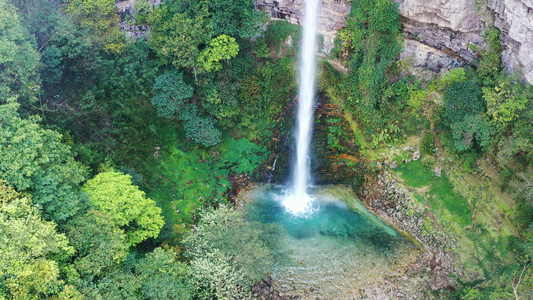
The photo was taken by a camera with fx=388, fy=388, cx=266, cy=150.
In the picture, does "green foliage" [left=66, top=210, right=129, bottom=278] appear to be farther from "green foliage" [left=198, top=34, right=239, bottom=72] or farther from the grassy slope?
the grassy slope

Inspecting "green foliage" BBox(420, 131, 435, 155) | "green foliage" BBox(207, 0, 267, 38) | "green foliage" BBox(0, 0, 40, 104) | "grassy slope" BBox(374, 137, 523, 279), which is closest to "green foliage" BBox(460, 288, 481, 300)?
"grassy slope" BBox(374, 137, 523, 279)

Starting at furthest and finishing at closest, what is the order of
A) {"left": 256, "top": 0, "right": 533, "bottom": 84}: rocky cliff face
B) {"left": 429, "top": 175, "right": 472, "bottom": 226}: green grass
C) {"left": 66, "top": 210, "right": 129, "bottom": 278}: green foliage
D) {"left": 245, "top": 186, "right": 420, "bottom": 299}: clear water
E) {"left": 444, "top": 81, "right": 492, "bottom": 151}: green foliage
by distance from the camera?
{"left": 429, "top": 175, "right": 472, "bottom": 226}: green grass → {"left": 444, "top": 81, "right": 492, "bottom": 151}: green foliage → {"left": 245, "top": 186, "right": 420, "bottom": 299}: clear water → {"left": 256, "top": 0, "right": 533, "bottom": 84}: rocky cliff face → {"left": 66, "top": 210, "right": 129, "bottom": 278}: green foliage

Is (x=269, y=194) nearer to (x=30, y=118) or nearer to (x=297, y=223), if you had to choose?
(x=297, y=223)

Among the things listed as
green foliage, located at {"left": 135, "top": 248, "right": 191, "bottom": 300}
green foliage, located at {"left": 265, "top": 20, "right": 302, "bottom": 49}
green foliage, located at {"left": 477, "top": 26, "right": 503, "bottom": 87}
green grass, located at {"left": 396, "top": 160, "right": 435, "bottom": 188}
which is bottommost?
green foliage, located at {"left": 135, "top": 248, "right": 191, "bottom": 300}

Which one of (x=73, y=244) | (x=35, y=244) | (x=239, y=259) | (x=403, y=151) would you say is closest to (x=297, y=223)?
(x=239, y=259)

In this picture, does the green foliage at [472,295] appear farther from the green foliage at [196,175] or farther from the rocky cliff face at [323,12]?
the rocky cliff face at [323,12]

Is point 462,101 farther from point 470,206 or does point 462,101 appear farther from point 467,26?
point 470,206
